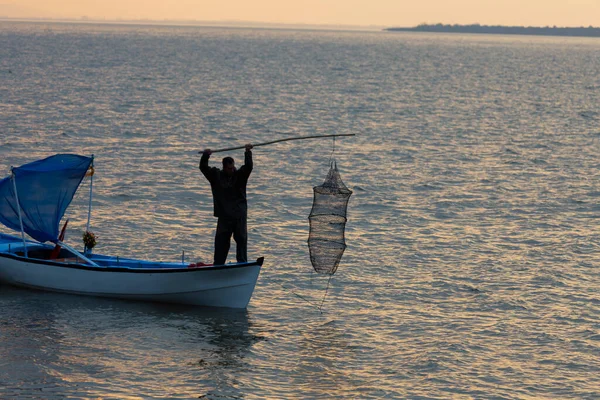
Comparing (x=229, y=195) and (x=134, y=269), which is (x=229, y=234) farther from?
(x=134, y=269)

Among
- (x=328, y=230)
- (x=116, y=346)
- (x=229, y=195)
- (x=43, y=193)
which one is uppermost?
(x=229, y=195)

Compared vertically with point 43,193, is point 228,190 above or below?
above

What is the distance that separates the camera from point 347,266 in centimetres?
2022

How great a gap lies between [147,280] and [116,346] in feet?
6.48

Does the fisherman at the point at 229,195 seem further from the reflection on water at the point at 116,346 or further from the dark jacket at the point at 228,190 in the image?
the reflection on water at the point at 116,346

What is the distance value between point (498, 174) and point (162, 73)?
54012 mm

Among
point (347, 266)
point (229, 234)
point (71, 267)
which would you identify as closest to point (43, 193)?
point (71, 267)

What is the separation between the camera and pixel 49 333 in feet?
50.8

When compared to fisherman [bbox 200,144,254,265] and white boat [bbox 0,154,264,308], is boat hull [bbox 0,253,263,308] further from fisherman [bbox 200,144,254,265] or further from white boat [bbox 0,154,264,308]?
fisherman [bbox 200,144,254,265]

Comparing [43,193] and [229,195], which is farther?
[43,193]

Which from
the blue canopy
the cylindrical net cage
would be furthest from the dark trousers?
the blue canopy

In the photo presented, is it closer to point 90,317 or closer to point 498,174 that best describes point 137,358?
point 90,317

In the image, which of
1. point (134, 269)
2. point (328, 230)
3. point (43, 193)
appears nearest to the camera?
point (134, 269)

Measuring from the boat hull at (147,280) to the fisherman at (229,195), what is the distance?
1.59 ft
